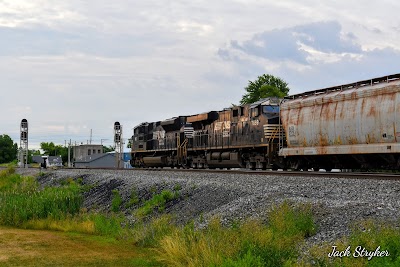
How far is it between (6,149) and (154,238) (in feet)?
524

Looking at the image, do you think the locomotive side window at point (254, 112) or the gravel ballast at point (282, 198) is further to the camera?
the locomotive side window at point (254, 112)

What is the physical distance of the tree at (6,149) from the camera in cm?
16500

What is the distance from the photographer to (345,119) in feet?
75.9

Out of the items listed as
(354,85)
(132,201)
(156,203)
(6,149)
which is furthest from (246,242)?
(6,149)

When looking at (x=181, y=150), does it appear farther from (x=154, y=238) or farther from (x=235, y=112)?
(x=154, y=238)

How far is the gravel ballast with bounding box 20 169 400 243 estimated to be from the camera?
11.0m

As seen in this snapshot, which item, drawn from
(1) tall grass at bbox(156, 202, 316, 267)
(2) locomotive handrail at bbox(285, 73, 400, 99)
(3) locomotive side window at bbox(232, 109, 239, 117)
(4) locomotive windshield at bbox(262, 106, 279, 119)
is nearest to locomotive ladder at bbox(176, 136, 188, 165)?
(3) locomotive side window at bbox(232, 109, 239, 117)

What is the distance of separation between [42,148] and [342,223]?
7502 inches

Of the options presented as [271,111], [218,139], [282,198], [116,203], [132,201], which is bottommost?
[116,203]

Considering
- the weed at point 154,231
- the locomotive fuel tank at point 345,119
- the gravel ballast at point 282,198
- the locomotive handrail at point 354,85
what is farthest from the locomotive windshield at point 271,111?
the weed at point 154,231

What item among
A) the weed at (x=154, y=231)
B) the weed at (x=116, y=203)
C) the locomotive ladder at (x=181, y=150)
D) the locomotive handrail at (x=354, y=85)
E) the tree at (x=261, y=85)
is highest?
the tree at (x=261, y=85)

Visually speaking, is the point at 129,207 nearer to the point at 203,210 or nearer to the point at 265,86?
the point at 203,210

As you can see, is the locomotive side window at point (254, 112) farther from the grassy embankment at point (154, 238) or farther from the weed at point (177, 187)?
the weed at point (177, 187)

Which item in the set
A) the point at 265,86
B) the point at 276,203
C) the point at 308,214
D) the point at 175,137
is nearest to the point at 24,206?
the point at 276,203
